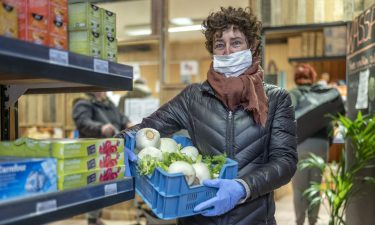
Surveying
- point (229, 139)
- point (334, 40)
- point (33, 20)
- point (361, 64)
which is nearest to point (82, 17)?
point (33, 20)

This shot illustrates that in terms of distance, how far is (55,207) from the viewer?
1255 millimetres

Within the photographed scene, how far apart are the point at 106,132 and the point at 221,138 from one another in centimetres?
315

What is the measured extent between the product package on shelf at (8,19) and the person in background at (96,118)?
377 cm

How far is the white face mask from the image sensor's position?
2090mm

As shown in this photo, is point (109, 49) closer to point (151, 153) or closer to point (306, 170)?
point (151, 153)

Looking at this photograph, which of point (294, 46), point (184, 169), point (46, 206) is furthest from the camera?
point (294, 46)

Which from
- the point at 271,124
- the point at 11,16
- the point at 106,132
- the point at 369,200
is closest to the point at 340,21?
the point at 369,200

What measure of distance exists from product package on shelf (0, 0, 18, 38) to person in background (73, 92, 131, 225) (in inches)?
148

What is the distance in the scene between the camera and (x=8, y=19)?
1.25 metres

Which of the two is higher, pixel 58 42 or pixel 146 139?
pixel 58 42

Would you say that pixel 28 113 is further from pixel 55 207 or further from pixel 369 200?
pixel 55 207

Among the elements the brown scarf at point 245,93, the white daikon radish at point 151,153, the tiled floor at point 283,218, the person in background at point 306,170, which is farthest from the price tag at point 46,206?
the tiled floor at point 283,218

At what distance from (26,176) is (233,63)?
1088 mm

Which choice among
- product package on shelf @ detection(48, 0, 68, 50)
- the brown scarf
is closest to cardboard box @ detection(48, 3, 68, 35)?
product package on shelf @ detection(48, 0, 68, 50)
